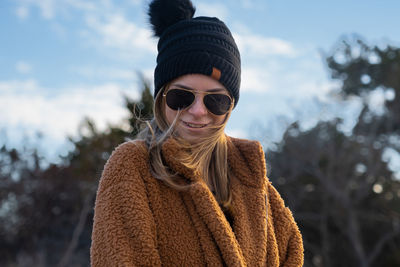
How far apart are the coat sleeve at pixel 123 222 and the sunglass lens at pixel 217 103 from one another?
1.40 feet

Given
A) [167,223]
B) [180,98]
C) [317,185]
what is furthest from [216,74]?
[317,185]

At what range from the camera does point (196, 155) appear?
1.92 metres

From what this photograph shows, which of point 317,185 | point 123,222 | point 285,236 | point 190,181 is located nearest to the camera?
point 123,222

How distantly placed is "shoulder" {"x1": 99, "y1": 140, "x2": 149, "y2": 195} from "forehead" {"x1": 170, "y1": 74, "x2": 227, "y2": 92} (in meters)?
0.34

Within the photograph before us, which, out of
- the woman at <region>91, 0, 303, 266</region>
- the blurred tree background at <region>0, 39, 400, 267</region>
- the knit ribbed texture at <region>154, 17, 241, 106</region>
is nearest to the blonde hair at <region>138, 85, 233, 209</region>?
the woman at <region>91, 0, 303, 266</region>

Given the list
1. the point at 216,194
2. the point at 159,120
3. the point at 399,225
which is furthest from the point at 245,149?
the point at 399,225

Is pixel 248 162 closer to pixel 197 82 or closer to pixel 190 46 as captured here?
pixel 197 82

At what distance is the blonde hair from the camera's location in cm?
182

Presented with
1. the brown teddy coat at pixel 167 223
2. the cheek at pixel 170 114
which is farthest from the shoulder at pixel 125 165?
the cheek at pixel 170 114

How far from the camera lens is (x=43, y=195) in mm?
13648

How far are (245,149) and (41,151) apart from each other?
13168mm

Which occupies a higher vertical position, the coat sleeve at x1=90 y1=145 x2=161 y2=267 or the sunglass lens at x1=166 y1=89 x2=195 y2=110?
the sunglass lens at x1=166 y1=89 x2=195 y2=110

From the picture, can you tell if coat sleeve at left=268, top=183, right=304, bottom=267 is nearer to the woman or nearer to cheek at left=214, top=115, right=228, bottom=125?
the woman

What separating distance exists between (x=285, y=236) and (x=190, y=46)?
3.38 ft
